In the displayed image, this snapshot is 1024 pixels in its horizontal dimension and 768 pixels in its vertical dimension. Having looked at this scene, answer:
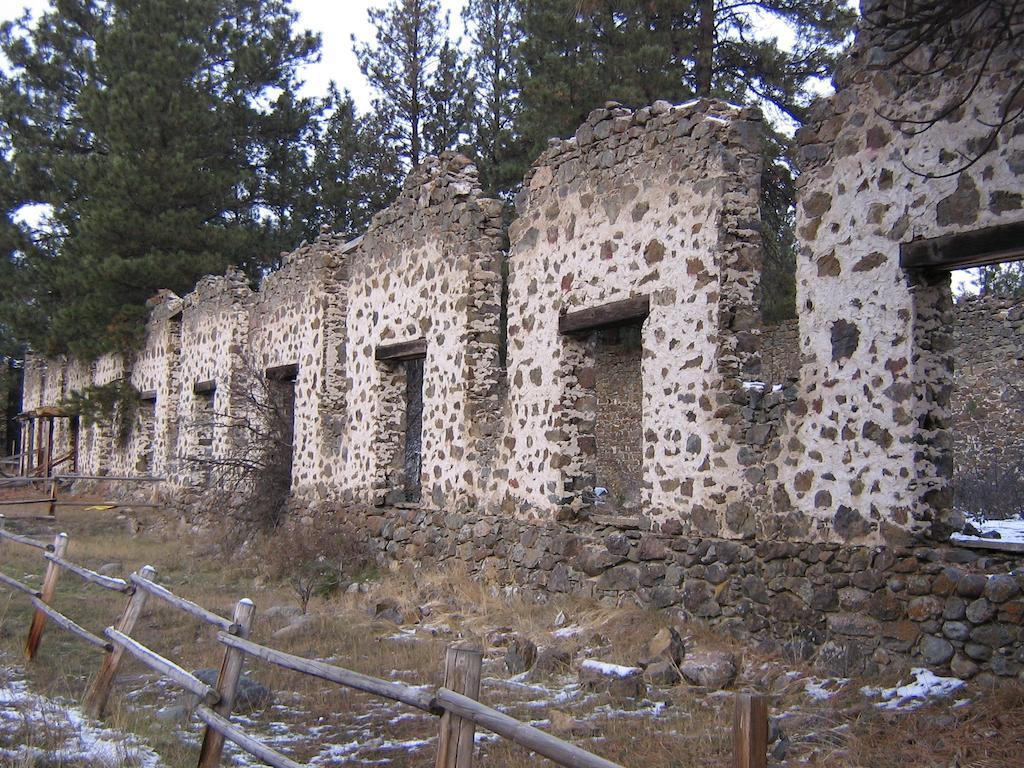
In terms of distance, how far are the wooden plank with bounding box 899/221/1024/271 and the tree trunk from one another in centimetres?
1288

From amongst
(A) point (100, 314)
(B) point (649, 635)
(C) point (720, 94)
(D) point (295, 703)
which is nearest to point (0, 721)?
(D) point (295, 703)

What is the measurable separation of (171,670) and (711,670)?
11.3ft

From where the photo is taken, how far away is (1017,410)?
52.2ft

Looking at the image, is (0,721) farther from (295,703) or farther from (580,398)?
(580,398)

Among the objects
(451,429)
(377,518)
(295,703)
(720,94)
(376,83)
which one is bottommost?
(295,703)

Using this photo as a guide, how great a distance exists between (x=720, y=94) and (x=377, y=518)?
11.2 m

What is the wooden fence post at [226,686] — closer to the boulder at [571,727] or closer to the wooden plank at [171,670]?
the wooden plank at [171,670]

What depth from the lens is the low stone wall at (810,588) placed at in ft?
19.7

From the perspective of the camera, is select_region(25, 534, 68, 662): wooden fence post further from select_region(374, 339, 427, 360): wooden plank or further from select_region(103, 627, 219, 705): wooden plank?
select_region(374, 339, 427, 360): wooden plank

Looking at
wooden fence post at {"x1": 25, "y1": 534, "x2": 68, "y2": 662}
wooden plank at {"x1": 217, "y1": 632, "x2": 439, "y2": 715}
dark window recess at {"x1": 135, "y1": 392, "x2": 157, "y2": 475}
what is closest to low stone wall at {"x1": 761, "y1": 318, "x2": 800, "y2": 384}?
wooden fence post at {"x1": 25, "y1": 534, "x2": 68, "y2": 662}

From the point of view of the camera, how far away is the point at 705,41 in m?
18.6

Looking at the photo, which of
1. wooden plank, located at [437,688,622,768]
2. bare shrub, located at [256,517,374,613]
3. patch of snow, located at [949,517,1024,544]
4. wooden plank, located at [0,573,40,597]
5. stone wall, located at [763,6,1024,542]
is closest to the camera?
wooden plank, located at [437,688,622,768]

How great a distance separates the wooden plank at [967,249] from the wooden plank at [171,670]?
516 centimetres

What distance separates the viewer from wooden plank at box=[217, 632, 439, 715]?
395 centimetres
